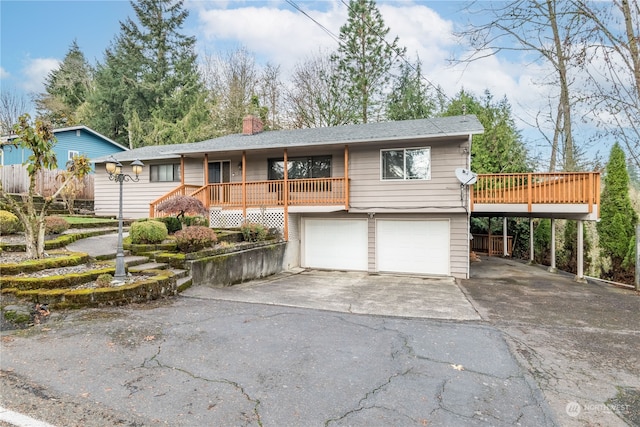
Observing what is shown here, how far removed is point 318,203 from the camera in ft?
38.7

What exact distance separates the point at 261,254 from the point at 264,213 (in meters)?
2.27

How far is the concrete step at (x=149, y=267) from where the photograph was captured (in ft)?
22.5

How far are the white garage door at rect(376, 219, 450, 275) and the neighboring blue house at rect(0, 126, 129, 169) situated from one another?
17794 millimetres

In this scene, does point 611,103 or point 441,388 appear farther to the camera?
point 611,103

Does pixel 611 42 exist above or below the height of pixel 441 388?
above

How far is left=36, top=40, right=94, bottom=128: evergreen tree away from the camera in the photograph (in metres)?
27.0

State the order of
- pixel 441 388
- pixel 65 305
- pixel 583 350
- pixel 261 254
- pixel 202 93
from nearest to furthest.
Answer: pixel 441 388, pixel 583 350, pixel 65 305, pixel 261 254, pixel 202 93

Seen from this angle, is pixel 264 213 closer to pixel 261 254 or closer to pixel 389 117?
pixel 261 254

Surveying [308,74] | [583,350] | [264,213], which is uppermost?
[308,74]

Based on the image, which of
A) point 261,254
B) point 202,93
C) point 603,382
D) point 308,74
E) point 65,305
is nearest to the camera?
point 603,382

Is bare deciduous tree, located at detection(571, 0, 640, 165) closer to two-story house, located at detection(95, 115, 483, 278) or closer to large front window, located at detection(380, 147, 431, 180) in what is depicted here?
two-story house, located at detection(95, 115, 483, 278)

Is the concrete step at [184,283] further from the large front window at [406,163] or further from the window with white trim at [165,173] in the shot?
the window with white trim at [165,173]

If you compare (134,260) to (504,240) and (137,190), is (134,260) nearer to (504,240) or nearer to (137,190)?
(137,190)

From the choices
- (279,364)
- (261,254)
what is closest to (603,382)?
(279,364)
